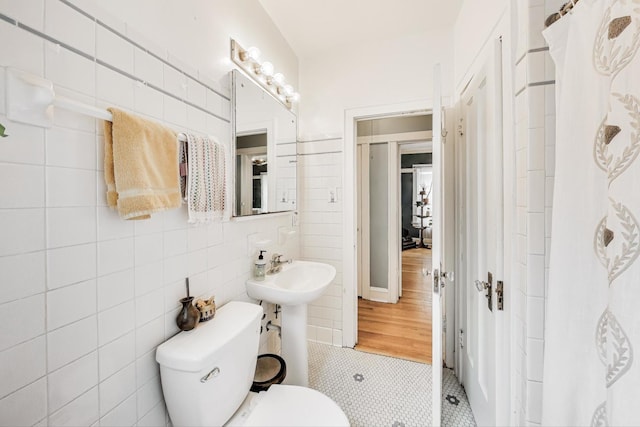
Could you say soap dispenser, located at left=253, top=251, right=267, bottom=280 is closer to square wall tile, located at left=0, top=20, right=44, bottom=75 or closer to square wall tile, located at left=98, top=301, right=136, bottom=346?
square wall tile, located at left=98, top=301, right=136, bottom=346

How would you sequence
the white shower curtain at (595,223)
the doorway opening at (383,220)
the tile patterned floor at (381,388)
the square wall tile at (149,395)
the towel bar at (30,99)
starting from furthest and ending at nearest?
1. the doorway opening at (383,220)
2. the tile patterned floor at (381,388)
3. the square wall tile at (149,395)
4. the towel bar at (30,99)
5. the white shower curtain at (595,223)

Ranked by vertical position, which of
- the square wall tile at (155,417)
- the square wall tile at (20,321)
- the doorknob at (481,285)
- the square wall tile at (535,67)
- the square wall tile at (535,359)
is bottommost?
the square wall tile at (155,417)

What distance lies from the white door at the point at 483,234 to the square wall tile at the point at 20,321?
1.52 m

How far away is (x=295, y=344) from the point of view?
5.08ft

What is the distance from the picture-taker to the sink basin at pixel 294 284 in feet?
4.43

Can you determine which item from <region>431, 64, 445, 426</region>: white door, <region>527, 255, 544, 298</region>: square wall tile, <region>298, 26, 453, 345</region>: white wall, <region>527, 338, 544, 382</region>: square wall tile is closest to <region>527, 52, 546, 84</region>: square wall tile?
<region>431, 64, 445, 426</region>: white door

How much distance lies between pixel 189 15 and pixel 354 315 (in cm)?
228

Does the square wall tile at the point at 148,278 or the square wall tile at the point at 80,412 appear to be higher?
the square wall tile at the point at 148,278

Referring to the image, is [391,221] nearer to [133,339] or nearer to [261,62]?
[261,62]

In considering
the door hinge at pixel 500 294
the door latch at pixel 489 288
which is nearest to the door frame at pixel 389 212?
the door latch at pixel 489 288

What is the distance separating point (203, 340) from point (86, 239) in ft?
1.69

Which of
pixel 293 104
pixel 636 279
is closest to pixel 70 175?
pixel 636 279

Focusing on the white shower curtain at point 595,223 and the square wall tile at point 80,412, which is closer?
the white shower curtain at point 595,223

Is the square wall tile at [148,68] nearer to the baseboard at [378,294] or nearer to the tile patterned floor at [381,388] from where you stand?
the tile patterned floor at [381,388]
